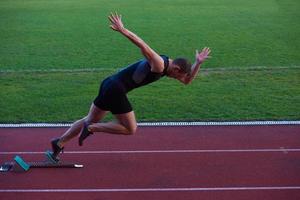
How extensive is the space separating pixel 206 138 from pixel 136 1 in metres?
16.5

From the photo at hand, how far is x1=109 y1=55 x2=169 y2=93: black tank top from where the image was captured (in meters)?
6.29

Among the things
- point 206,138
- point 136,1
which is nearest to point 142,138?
point 206,138

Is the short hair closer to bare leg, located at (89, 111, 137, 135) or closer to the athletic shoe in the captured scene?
bare leg, located at (89, 111, 137, 135)

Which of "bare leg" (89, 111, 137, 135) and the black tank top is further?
"bare leg" (89, 111, 137, 135)

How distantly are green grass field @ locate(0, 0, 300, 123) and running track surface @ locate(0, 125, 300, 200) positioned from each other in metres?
0.91

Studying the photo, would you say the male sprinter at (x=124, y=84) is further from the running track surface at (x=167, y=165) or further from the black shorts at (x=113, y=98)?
the running track surface at (x=167, y=165)

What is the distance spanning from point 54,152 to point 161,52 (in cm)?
773

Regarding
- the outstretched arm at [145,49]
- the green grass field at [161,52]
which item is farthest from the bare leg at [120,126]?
the green grass field at [161,52]

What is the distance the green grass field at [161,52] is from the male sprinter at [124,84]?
2355 millimetres

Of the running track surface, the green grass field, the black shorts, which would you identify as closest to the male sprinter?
the black shorts

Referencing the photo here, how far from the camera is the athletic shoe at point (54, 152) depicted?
6.96 m

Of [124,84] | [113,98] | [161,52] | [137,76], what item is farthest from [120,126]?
[161,52]

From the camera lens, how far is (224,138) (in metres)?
8.08

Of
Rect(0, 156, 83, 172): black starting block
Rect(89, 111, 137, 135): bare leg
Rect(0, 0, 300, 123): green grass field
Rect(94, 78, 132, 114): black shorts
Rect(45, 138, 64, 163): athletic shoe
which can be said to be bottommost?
Rect(0, 156, 83, 172): black starting block
